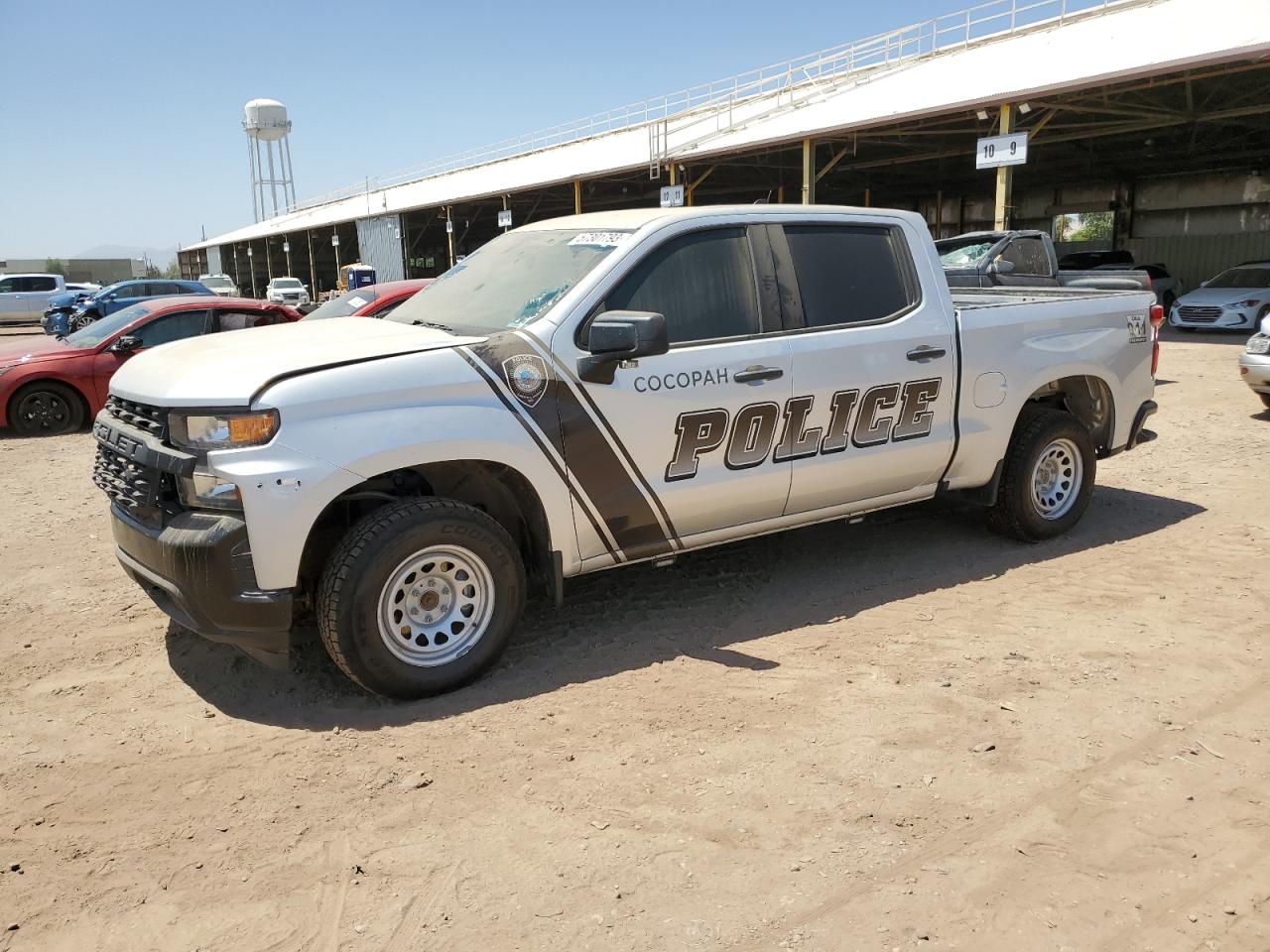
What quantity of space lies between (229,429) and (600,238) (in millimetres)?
1870

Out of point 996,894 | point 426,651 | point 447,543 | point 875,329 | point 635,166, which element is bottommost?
point 996,894

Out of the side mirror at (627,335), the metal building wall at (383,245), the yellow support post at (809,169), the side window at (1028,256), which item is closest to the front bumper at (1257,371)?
the side window at (1028,256)

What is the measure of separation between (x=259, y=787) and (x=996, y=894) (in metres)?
2.40

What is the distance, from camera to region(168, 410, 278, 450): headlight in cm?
350

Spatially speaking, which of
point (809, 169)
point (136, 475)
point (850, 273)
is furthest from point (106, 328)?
point (809, 169)

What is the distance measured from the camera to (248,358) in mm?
A: 3857

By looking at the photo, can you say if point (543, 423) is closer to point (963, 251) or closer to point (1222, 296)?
point (963, 251)

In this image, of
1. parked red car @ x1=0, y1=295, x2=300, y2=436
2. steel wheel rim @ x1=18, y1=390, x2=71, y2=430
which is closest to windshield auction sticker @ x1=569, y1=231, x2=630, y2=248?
parked red car @ x1=0, y1=295, x2=300, y2=436

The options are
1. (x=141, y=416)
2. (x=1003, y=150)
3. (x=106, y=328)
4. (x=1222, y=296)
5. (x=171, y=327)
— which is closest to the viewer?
(x=141, y=416)

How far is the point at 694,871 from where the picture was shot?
2828mm

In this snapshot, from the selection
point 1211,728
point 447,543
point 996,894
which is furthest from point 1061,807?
point 447,543

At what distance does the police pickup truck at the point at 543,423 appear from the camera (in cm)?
357

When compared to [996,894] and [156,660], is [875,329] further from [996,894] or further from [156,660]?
[156,660]

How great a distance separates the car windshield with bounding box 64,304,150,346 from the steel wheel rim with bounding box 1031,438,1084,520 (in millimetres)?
9701
